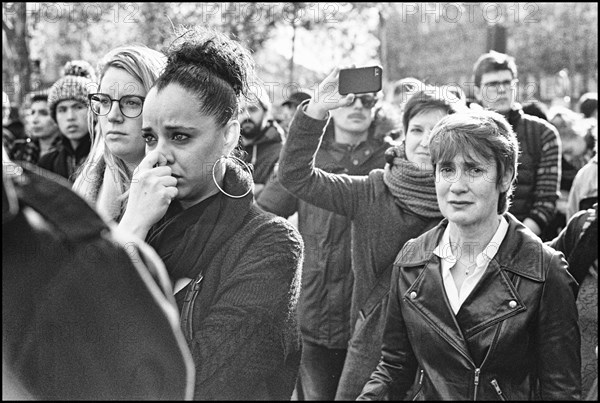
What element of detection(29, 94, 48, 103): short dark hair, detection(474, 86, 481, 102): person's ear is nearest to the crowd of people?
detection(474, 86, 481, 102): person's ear

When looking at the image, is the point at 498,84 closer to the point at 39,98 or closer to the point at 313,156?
the point at 313,156

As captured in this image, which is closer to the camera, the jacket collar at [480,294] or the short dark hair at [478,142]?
the jacket collar at [480,294]

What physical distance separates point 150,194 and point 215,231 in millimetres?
193

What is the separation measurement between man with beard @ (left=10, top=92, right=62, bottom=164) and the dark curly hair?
4596 millimetres

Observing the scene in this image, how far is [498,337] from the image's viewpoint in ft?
9.23

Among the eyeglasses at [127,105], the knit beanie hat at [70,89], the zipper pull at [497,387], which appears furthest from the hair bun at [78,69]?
the zipper pull at [497,387]

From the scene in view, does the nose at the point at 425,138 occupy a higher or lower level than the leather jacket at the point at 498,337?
higher

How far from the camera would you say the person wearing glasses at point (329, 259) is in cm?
463

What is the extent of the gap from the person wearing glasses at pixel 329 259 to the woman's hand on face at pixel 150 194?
2368 millimetres

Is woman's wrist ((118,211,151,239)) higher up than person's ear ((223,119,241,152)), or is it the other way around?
person's ear ((223,119,241,152))

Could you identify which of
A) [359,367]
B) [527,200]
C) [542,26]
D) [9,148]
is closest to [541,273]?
[359,367]

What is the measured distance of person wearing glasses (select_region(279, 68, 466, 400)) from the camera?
3.59 m

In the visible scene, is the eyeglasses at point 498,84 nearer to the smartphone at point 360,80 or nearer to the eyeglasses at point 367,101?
the eyeglasses at point 367,101

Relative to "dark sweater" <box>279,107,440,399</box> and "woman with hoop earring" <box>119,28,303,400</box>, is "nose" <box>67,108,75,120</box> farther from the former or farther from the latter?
"woman with hoop earring" <box>119,28,303,400</box>
